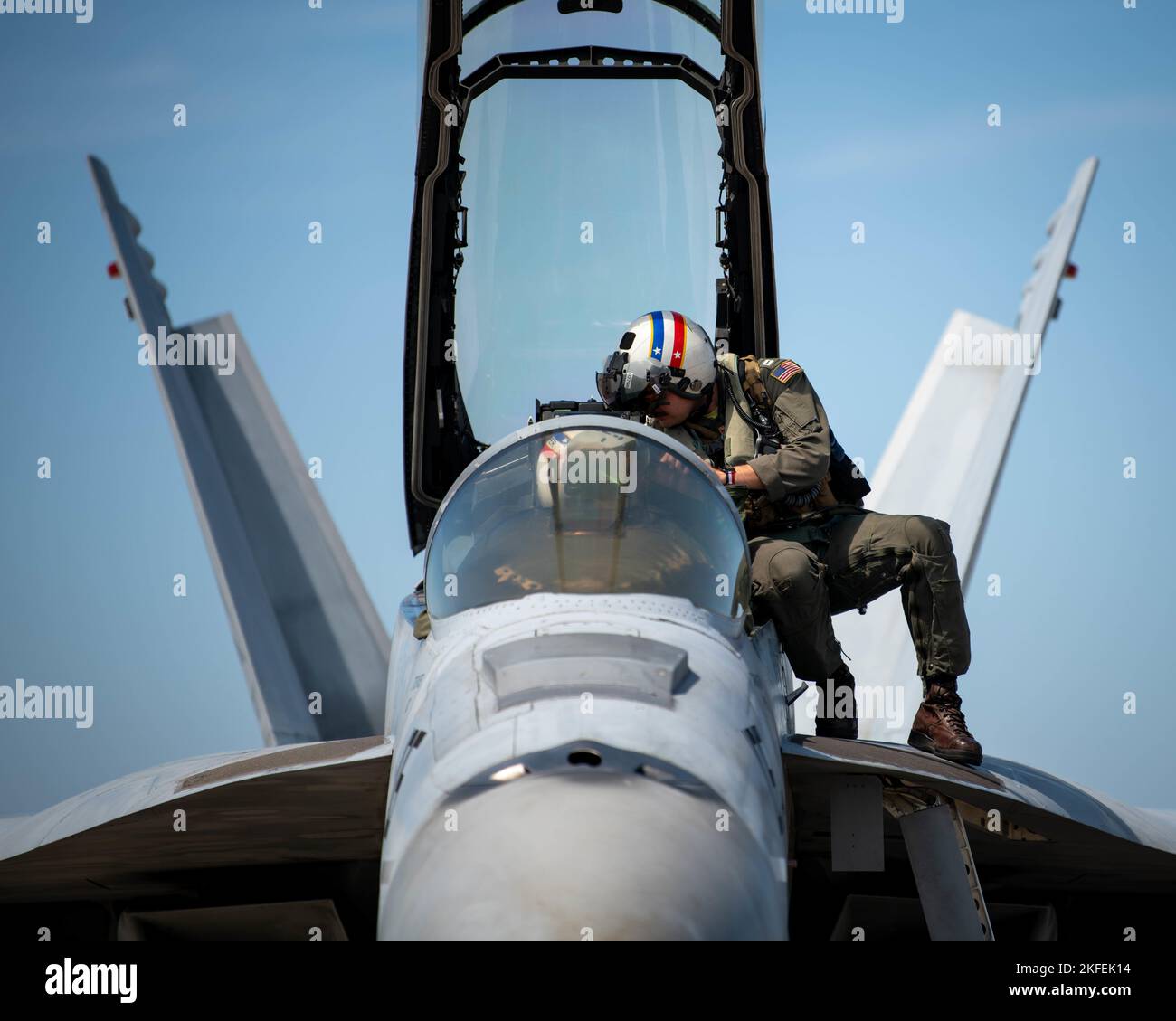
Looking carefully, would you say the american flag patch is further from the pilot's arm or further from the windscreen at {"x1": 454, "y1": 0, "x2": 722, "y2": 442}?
the windscreen at {"x1": 454, "y1": 0, "x2": 722, "y2": 442}

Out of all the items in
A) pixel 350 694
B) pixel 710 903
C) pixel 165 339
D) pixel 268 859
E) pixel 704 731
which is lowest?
pixel 350 694

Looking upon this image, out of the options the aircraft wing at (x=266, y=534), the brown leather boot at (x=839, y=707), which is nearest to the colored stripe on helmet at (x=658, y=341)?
the brown leather boot at (x=839, y=707)

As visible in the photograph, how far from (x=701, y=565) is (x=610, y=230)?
189 inches

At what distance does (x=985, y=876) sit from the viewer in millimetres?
6047

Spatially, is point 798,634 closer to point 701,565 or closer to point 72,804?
point 701,565

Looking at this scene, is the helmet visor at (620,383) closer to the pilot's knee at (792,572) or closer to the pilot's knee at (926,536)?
the pilot's knee at (792,572)

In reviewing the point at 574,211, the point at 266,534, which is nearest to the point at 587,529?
the point at 574,211

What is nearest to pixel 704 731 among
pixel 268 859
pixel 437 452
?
pixel 268 859

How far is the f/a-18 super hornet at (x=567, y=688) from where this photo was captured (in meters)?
3.55

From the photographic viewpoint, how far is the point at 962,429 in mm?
14273

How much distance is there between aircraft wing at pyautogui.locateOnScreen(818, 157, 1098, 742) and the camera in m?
13.0

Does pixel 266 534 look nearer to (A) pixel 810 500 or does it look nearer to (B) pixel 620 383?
(B) pixel 620 383

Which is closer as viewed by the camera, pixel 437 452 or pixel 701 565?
pixel 701 565
